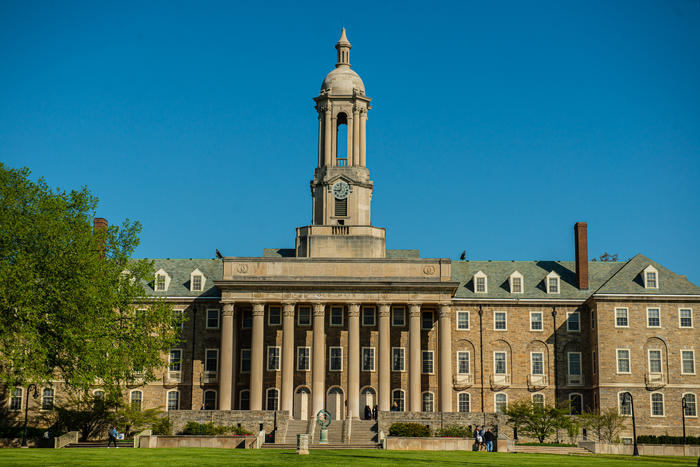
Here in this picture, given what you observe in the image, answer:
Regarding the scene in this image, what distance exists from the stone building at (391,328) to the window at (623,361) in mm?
152

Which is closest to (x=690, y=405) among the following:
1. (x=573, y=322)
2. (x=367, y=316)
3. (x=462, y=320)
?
(x=573, y=322)

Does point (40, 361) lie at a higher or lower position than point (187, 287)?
lower

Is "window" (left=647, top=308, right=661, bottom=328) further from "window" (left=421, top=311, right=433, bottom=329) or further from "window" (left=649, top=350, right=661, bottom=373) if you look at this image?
"window" (left=421, top=311, right=433, bottom=329)

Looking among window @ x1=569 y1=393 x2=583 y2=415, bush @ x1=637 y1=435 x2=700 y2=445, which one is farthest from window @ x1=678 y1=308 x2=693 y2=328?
bush @ x1=637 y1=435 x2=700 y2=445

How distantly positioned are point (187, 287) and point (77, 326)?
2716 centimetres

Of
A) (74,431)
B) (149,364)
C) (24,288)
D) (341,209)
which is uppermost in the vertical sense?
(341,209)

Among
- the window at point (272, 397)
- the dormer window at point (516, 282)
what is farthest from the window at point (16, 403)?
the dormer window at point (516, 282)

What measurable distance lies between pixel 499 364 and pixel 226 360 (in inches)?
885

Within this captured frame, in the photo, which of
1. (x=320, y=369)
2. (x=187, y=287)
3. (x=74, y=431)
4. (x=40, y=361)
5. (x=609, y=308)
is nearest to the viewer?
(x=40, y=361)

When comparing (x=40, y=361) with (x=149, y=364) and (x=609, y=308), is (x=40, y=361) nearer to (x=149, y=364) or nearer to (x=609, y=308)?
(x=149, y=364)

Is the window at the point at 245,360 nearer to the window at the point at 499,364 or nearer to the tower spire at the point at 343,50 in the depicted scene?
the window at the point at 499,364

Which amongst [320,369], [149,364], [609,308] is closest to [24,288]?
[149,364]

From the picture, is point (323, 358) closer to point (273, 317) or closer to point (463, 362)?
point (273, 317)

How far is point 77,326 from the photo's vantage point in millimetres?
55844
